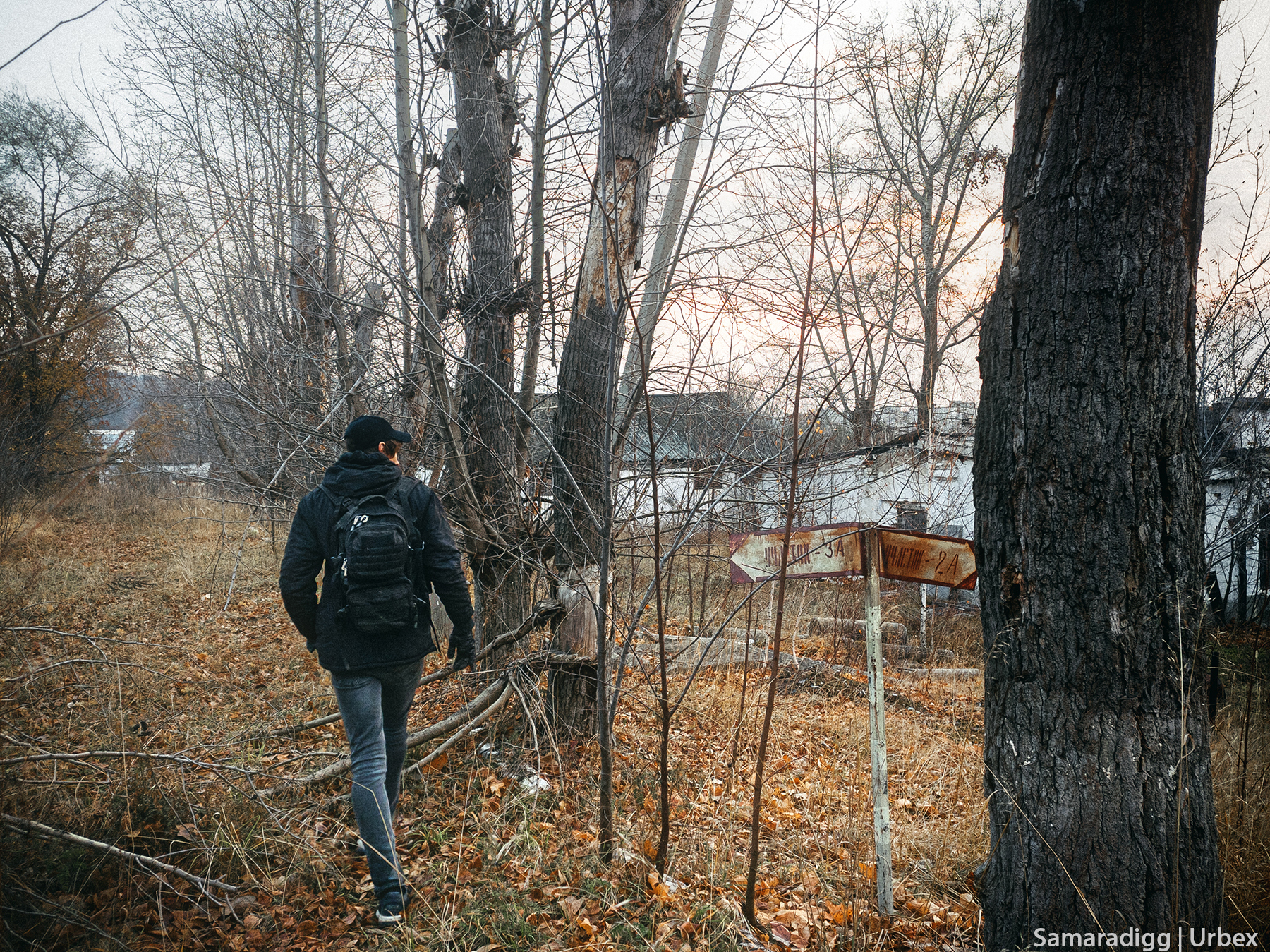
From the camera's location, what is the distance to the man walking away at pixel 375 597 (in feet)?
9.40

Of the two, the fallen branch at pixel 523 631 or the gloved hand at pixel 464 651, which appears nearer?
the gloved hand at pixel 464 651

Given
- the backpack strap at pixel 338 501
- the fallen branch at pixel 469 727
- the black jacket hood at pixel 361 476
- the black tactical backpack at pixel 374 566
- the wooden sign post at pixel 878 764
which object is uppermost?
the black jacket hood at pixel 361 476

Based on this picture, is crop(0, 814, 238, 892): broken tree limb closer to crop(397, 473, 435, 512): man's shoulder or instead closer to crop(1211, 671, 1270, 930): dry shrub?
crop(397, 473, 435, 512): man's shoulder

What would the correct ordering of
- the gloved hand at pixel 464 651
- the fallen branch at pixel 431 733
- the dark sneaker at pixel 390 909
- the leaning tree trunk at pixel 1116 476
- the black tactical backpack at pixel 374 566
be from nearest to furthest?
the leaning tree trunk at pixel 1116 476, the dark sneaker at pixel 390 909, the black tactical backpack at pixel 374 566, the gloved hand at pixel 464 651, the fallen branch at pixel 431 733

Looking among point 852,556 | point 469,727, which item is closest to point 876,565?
point 852,556

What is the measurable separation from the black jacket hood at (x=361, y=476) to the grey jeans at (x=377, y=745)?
793 millimetres

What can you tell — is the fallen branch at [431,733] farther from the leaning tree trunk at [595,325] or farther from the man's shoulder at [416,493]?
the man's shoulder at [416,493]

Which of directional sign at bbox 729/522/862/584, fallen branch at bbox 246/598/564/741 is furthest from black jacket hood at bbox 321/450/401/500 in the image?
directional sign at bbox 729/522/862/584

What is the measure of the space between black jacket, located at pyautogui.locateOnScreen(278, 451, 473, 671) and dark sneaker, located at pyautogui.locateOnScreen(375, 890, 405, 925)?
2.95 feet

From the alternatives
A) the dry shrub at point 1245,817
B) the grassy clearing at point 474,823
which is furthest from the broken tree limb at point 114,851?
the dry shrub at point 1245,817

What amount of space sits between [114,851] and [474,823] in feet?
5.07

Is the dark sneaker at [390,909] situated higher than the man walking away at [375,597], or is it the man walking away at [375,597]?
the man walking away at [375,597]

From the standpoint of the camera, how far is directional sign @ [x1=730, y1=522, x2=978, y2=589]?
8.93 ft

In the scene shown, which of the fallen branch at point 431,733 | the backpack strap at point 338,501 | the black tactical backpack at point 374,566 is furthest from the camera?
the fallen branch at point 431,733
